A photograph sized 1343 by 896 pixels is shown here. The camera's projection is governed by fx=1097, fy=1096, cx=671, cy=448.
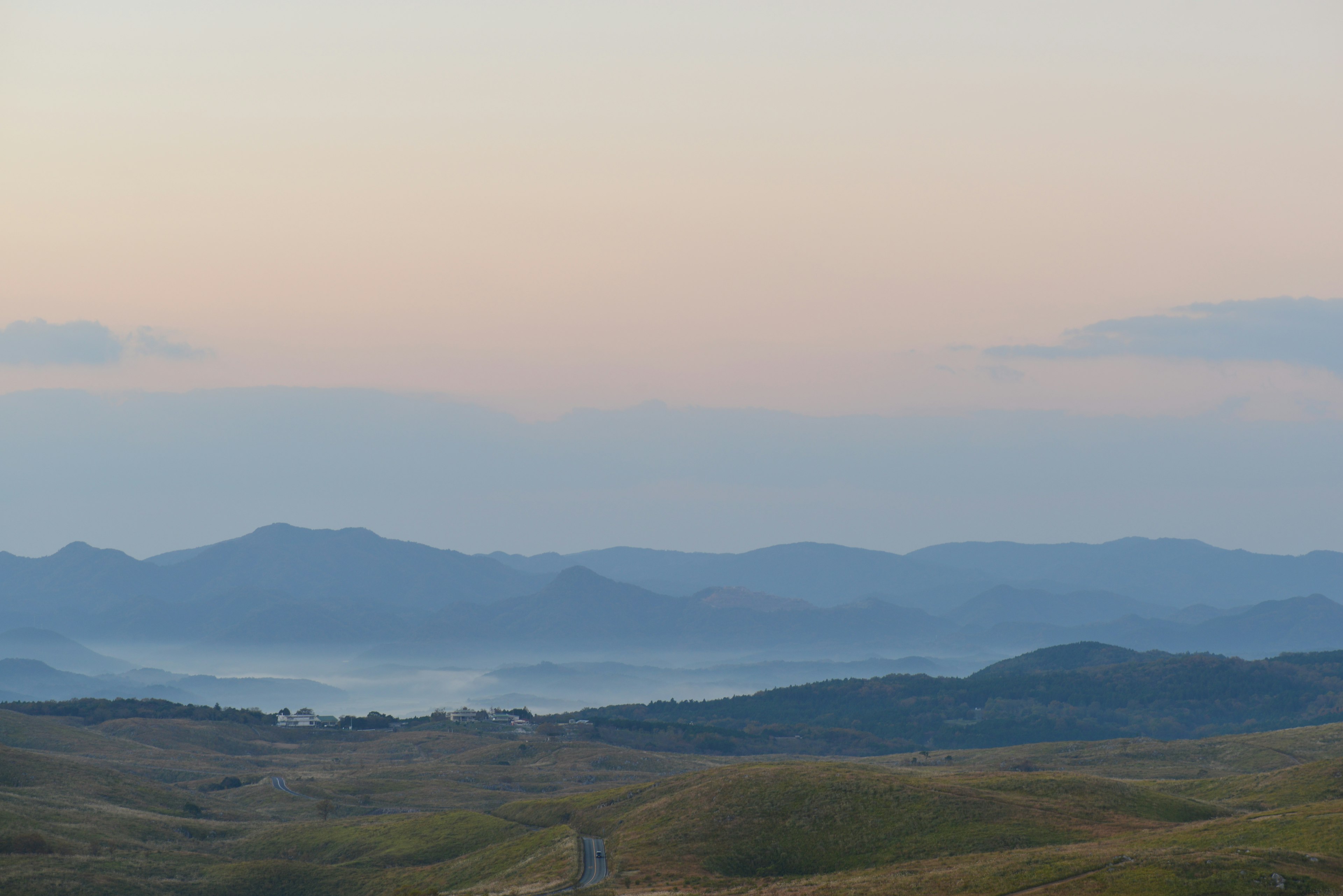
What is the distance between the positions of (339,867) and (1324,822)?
358 ft

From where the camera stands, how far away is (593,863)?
116 m

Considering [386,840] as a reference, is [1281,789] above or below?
above

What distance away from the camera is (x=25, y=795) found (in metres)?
162

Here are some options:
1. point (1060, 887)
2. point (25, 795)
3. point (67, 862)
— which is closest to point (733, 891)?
point (1060, 887)

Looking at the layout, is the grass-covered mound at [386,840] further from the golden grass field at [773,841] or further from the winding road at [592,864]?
the winding road at [592,864]

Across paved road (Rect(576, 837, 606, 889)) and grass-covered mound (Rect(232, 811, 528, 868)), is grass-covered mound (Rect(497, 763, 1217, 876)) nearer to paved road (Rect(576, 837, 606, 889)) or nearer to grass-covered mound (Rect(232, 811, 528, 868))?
paved road (Rect(576, 837, 606, 889))

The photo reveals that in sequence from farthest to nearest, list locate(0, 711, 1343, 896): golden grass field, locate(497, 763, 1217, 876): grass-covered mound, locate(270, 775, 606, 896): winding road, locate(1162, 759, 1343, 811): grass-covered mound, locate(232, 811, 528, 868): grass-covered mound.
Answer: locate(232, 811, 528, 868): grass-covered mound < locate(1162, 759, 1343, 811): grass-covered mound < locate(497, 763, 1217, 876): grass-covered mound < locate(270, 775, 606, 896): winding road < locate(0, 711, 1343, 896): golden grass field

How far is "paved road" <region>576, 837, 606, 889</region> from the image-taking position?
346 feet

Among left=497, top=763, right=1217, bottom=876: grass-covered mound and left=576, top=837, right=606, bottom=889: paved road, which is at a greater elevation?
left=497, top=763, right=1217, bottom=876: grass-covered mound

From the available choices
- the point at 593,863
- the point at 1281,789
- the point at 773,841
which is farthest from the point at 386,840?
the point at 1281,789

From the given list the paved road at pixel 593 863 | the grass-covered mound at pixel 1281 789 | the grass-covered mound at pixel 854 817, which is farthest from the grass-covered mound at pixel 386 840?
the grass-covered mound at pixel 1281 789

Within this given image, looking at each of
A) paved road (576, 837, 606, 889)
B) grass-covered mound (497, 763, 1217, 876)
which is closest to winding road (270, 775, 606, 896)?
paved road (576, 837, 606, 889)

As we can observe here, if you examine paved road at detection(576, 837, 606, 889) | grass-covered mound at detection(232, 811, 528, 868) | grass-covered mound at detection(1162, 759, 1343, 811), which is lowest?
grass-covered mound at detection(232, 811, 528, 868)

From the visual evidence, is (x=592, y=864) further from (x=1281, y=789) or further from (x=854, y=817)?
(x=1281, y=789)
